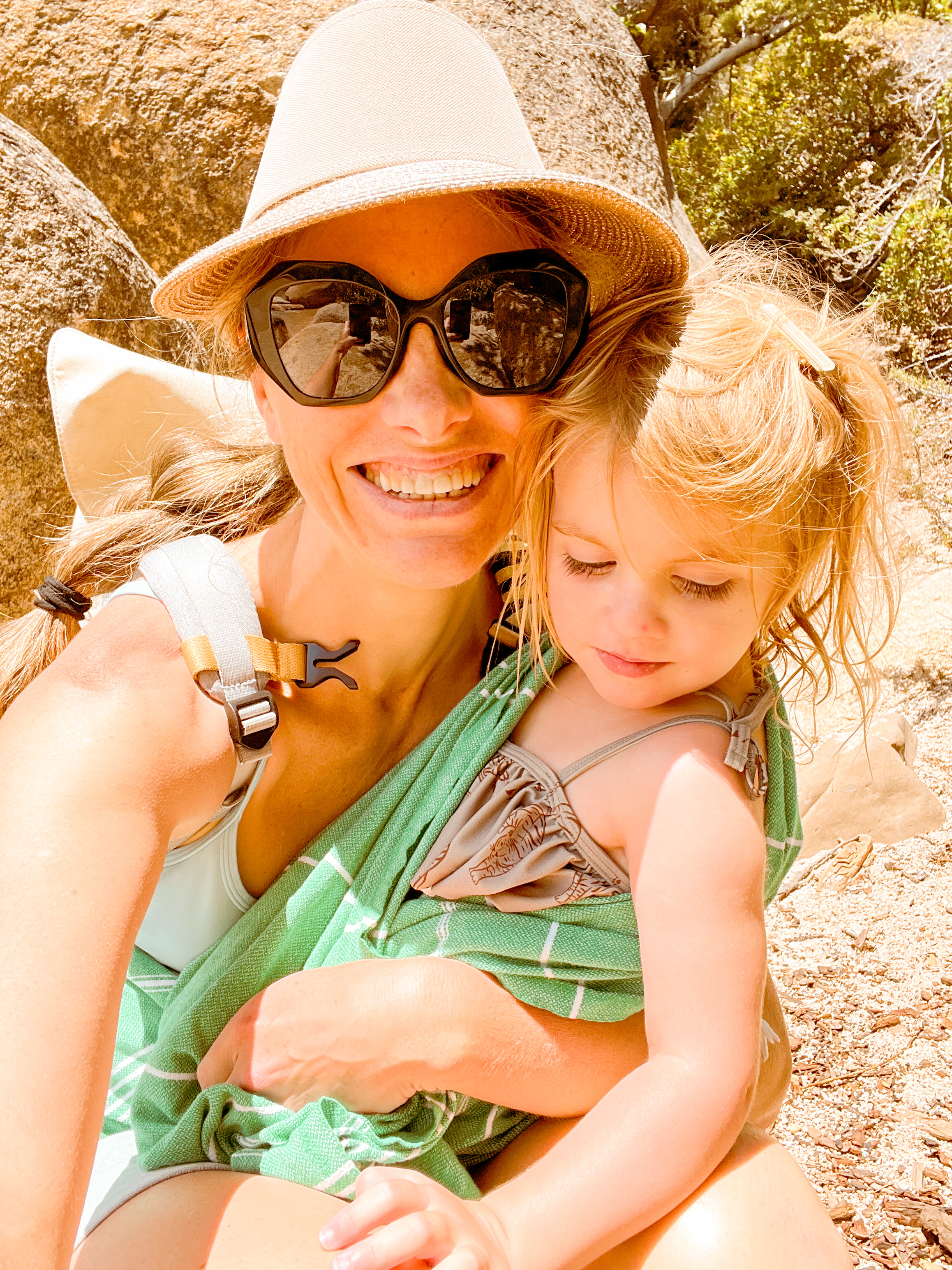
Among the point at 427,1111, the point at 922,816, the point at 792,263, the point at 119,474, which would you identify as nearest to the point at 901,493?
the point at 922,816

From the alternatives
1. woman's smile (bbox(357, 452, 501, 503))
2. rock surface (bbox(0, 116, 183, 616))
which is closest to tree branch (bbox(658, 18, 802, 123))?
rock surface (bbox(0, 116, 183, 616))

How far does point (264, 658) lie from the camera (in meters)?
1.65

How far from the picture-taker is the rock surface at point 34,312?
3051 millimetres

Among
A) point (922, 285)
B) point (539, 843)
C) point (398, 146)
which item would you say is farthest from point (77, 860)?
point (922, 285)

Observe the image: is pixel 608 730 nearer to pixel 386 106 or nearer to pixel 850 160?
pixel 386 106

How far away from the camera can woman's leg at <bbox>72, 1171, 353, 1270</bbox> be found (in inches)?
56.9

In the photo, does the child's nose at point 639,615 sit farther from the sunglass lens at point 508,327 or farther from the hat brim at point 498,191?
the hat brim at point 498,191

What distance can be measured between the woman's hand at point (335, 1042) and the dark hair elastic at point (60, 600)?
776 mm

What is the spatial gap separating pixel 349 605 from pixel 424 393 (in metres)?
0.42

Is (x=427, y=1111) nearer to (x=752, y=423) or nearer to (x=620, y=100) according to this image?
(x=752, y=423)

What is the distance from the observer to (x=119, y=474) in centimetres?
250

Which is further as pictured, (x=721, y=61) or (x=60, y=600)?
(x=721, y=61)

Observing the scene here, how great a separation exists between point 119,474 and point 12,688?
25.3 inches

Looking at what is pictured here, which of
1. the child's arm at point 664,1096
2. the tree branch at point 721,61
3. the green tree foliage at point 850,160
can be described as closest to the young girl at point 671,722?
the child's arm at point 664,1096
